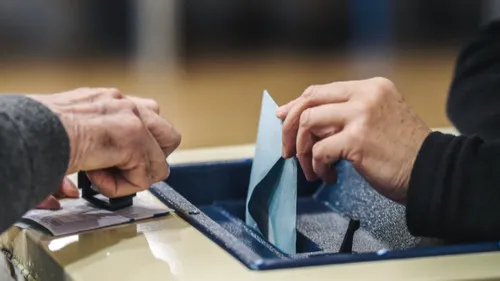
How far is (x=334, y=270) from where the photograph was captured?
63 centimetres

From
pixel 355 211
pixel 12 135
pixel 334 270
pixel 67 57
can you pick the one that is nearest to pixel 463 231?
pixel 334 270

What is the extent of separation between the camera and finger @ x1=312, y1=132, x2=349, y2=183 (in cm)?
72

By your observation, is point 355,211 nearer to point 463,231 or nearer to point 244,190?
point 244,190

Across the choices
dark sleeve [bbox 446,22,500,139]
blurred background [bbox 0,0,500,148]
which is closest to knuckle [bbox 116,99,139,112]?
dark sleeve [bbox 446,22,500,139]

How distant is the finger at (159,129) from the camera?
80 centimetres

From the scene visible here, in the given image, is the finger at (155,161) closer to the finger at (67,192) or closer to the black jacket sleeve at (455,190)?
the finger at (67,192)

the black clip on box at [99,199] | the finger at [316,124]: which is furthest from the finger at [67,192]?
the finger at [316,124]

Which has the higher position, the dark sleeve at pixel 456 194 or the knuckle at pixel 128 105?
the knuckle at pixel 128 105

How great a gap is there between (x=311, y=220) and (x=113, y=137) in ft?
0.89

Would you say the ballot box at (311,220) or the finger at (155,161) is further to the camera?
the finger at (155,161)

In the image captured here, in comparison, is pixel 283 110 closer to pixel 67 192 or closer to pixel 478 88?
pixel 67 192

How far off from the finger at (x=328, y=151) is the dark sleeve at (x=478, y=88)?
0.88 ft

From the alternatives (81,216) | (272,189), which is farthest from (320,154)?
(81,216)

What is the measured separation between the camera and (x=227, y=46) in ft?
15.1
